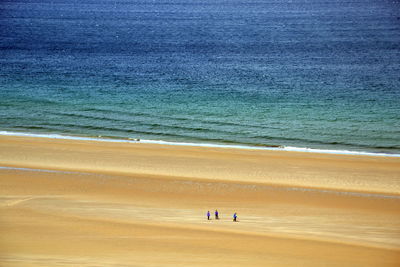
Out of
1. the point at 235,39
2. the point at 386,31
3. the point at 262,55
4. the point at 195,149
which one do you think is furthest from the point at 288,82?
the point at 386,31

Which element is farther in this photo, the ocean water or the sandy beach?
the ocean water

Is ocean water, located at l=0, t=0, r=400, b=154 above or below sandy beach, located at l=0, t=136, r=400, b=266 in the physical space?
above

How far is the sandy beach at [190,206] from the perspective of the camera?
17641 millimetres

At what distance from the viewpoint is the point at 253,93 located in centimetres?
4359

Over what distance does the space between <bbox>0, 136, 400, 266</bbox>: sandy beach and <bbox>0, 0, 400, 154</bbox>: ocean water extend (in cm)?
409

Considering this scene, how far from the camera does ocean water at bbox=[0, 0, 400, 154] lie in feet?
111

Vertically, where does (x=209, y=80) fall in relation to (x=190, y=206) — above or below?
above

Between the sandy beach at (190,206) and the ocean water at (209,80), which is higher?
the ocean water at (209,80)

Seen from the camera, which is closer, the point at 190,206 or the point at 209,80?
the point at 190,206

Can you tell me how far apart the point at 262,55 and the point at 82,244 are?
46216 mm

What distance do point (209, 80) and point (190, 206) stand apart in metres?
27.3

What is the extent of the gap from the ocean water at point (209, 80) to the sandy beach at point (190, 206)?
4.09 m

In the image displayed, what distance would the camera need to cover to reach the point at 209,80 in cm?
4797

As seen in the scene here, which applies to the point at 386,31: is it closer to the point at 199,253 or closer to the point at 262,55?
the point at 262,55
